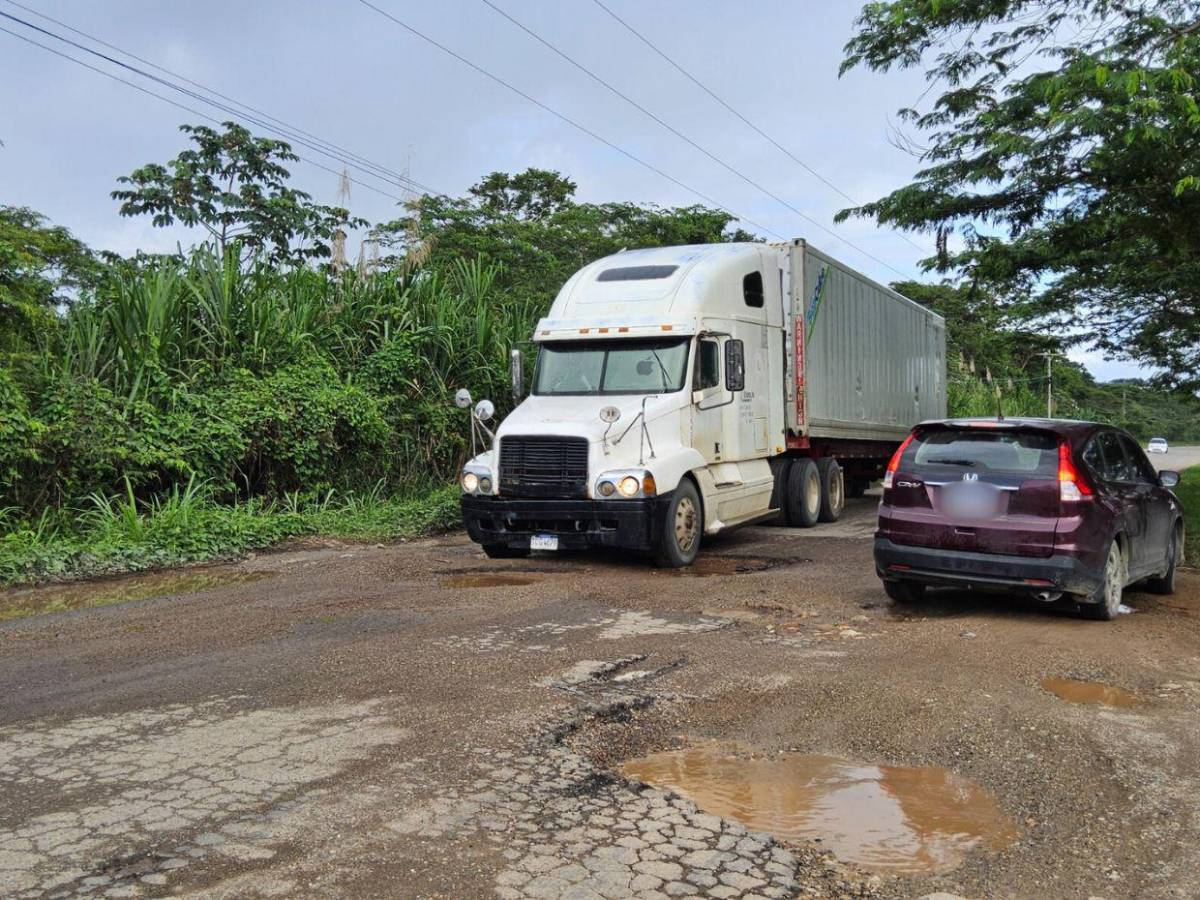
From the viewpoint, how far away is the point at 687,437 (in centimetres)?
1094

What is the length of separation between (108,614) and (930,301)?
49551 mm

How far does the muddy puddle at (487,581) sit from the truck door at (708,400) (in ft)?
8.21

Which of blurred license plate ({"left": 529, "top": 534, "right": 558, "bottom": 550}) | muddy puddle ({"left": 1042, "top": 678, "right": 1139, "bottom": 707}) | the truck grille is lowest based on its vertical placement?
muddy puddle ({"left": 1042, "top": 678, "right": 1139, "bottom": 707})

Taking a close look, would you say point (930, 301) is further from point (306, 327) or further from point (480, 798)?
point (480, 798)

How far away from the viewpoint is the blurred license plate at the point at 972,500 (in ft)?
24.1

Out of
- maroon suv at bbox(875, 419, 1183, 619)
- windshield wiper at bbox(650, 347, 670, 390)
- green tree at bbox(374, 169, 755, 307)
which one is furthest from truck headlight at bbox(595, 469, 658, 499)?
green tree at bbox(374, 169, 755, 307)

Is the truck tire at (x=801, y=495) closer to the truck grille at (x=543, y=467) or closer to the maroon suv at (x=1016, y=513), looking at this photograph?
the truck grille at (x=543, y=467)

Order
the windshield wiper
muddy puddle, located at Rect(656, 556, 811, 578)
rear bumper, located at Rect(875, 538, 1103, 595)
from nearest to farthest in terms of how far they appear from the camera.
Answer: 1. rear bumper, located at Rect(875, 538, 1103, 595)
2. muddy puddle, located at Rect(656, 556, 811, 578)
3. the windshield wiper

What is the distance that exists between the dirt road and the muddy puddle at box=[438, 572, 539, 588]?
1054mm

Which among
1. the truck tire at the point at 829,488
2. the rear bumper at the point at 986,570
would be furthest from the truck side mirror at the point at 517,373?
the rear bumper at the point at 986,570

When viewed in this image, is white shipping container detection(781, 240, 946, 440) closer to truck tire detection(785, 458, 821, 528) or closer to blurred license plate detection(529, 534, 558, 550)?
truck tire detection(785, 458, 821, 528)

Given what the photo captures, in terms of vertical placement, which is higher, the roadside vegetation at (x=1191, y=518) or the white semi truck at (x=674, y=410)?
the white semi truck at (x=674, y=410)

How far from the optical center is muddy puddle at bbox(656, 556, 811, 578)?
398 inches

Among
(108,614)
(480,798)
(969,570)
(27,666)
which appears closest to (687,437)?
(969,570)
